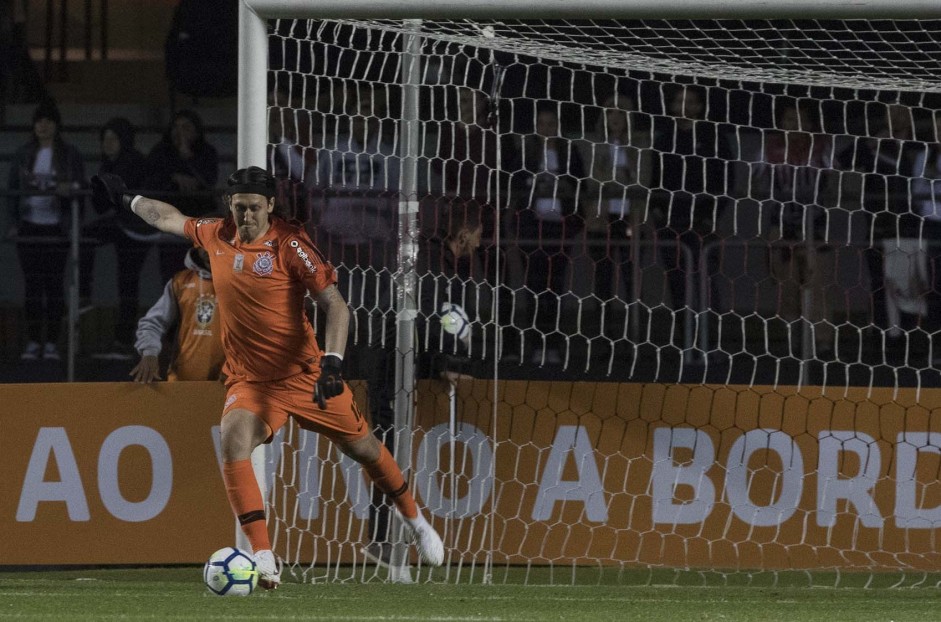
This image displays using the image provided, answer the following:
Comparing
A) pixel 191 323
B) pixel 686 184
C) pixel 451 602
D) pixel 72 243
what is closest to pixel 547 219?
pixel 686 184

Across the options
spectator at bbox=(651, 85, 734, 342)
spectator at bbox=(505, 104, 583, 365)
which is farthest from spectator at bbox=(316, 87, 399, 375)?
spectator at bbox=(651, 85, 734, 342)

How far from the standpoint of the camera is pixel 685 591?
6.26m

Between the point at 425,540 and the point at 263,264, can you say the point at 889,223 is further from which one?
the point at 263,264

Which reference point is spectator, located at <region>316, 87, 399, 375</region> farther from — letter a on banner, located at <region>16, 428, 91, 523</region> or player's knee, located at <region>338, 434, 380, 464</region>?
letter a on banner, located at <region>16, 428, 91, 523</region>

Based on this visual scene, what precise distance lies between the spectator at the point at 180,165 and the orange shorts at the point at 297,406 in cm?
346

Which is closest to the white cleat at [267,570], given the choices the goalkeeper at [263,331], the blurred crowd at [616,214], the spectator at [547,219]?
the goalkeeper at [263,331]

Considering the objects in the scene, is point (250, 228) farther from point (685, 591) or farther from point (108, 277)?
point (108, 277)

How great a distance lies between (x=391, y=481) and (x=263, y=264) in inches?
45.1

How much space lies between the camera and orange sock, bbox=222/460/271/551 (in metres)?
5.95

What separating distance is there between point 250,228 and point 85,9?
6.12 meters

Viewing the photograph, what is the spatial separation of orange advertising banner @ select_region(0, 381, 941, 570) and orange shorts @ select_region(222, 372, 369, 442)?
0.75m

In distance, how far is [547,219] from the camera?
8852 millimetres

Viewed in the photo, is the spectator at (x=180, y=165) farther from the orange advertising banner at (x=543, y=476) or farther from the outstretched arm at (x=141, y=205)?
the outstretched arm at (x=141, y=205)

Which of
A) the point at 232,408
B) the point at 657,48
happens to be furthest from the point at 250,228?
the point at 657,48
